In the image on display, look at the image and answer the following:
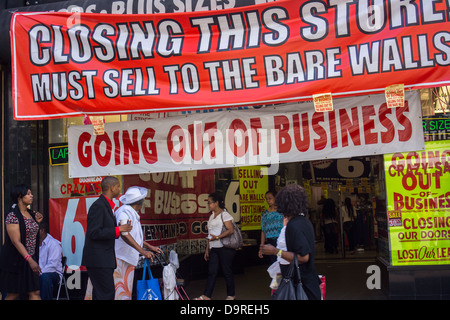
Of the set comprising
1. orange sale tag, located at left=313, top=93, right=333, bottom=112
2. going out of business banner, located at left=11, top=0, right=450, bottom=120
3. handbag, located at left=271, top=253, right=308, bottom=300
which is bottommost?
handbag, located at left=271, top=253, right=308, bottom=300

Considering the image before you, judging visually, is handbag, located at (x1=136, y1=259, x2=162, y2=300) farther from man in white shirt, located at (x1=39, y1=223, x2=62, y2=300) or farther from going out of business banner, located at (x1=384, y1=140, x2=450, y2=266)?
going out of business banner, located at (x1=384, y1=140, x2=450, y2=266)

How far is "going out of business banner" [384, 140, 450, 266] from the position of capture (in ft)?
24.4

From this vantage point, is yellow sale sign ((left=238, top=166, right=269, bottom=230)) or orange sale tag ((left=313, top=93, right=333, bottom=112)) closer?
orange sale tag ((left=313, top=93, right=333, bottom=112))

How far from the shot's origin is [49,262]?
25.8ft

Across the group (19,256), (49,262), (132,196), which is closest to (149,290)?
(132,196)

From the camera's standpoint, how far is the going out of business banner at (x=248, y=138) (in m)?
6.81

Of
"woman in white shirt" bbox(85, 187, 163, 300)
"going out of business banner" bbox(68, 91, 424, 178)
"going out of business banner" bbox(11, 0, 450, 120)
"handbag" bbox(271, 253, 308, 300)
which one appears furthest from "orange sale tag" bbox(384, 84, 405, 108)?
"woman in white shirt" bbox(85, 187, 163, 300)

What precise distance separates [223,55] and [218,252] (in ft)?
11.7

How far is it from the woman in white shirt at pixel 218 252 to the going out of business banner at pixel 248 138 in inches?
69.0

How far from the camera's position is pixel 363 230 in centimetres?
1611

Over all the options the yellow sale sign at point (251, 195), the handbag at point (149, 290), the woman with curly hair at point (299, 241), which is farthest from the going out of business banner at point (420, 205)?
the yellow sale sign at point (251, 195)

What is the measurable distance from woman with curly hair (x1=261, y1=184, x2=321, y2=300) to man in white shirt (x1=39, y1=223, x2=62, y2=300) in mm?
4090

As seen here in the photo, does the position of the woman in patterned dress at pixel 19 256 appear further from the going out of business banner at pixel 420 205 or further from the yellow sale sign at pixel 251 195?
the yellow sale sign at pixel 251 195

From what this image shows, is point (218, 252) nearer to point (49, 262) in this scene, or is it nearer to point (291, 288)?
point (49, 262)
